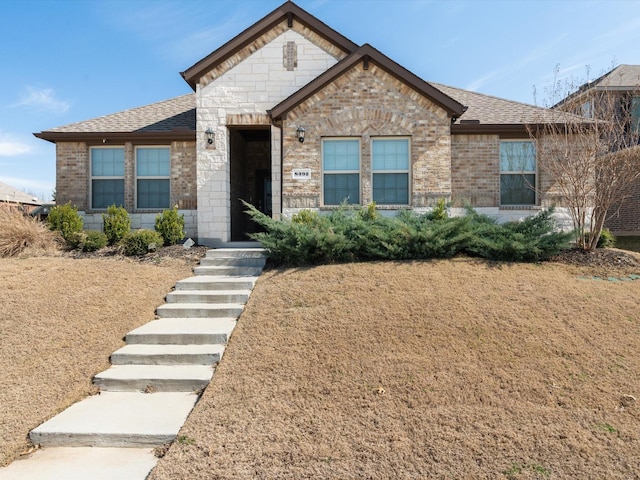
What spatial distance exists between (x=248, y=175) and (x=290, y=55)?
4281 millimetres

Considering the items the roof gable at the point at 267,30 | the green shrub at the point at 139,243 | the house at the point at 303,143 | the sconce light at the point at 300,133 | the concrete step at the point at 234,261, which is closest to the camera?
the concrete step at the point at 234,261

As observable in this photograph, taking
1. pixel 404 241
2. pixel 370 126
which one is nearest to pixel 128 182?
pixel 370 126

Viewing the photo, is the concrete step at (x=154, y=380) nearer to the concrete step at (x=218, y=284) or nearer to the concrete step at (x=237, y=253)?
the concrete step at (x=218, y=284)

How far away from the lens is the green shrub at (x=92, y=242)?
10523 millimetres

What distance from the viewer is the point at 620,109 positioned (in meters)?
18.5

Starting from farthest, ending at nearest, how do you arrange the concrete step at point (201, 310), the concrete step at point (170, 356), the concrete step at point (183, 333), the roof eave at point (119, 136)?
the roof eave at point (119, 136) < the concrete step at point (201, 310) < the concrete step at point (183, 333) < the concrete step at point (170, 356)

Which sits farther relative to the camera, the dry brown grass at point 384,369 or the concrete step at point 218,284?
the concrete step at point 218,284

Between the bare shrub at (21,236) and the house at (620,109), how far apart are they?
13.1 meters

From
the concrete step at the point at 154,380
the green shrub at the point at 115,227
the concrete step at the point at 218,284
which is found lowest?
the concrete step at the point at 154,380

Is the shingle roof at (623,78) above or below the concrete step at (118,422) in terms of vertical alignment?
above

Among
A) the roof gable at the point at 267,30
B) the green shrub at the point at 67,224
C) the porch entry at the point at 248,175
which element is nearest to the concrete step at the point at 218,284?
the green shrub at the point at 67,224

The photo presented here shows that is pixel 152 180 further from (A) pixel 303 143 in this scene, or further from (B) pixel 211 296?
(B) pixel 211 296

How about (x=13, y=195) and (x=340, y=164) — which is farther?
(x=13, y=195)

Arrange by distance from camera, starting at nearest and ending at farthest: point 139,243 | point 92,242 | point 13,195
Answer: point 139,243 < point 92,242 < point 13,195
